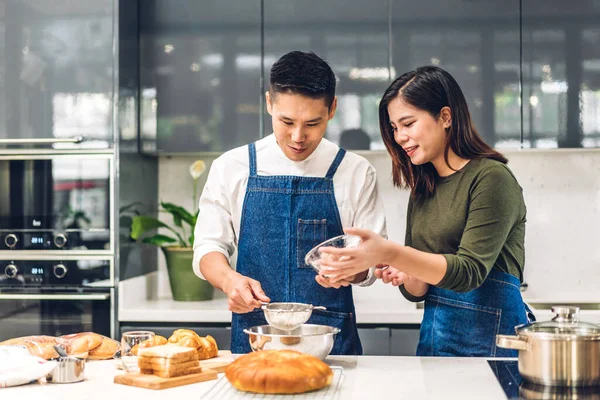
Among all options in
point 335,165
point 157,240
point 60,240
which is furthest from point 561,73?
point 60,240

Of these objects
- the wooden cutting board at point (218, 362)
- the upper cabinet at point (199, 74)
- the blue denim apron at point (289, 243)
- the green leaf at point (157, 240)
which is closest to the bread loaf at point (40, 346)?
the wooden cutting board at point (218, 362)

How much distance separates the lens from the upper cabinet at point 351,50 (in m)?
3.34

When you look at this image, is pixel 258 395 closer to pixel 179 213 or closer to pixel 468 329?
pixel 468 329

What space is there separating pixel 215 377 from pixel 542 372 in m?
0.70

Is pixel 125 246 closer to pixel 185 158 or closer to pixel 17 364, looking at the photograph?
pixel 185 158

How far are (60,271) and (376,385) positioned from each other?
1939 mm

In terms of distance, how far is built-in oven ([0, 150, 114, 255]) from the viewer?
10.4ft

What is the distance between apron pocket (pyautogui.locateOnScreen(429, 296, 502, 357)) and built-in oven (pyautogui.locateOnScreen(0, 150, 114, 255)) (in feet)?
5.38

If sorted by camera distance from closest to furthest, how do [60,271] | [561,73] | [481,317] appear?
[481,317]
[60,271]
[561,73]

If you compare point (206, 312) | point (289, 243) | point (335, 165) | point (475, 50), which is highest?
point (475, 50)

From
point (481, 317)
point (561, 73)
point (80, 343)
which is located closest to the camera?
point (80, 343)

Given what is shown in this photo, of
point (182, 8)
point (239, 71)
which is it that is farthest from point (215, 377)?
point (182, 8)

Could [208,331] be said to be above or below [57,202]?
below

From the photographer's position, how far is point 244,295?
192 cm
